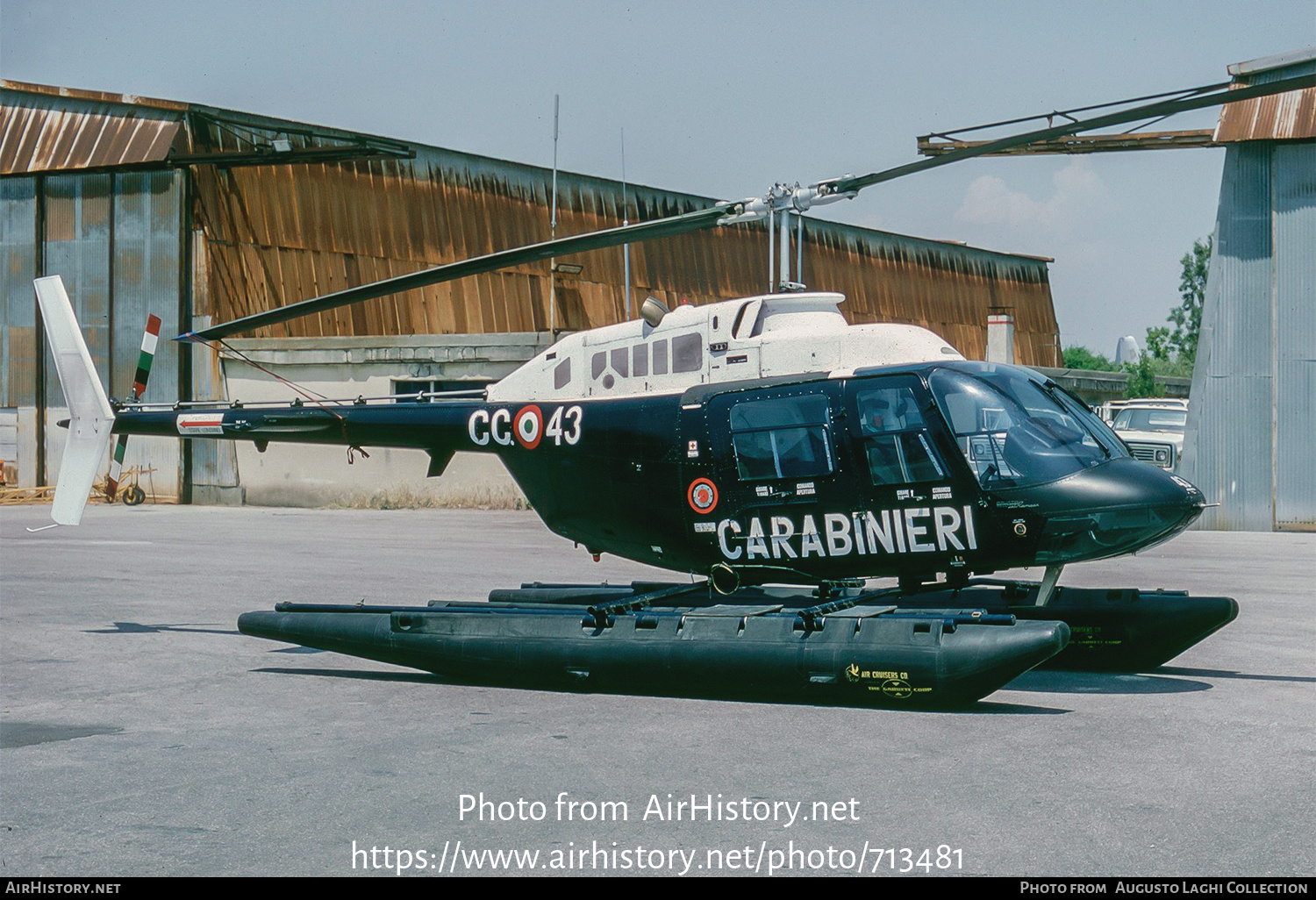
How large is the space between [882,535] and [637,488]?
2311mm

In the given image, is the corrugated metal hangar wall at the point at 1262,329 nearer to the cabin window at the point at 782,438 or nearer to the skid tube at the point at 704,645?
the skid tube at the point at 704,645

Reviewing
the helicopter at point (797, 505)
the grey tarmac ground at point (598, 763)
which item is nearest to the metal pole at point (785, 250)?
the helicopter at point (797, 505)

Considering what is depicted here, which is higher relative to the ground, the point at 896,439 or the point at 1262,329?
the point at 1262,329

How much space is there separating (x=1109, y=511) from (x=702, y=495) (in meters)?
3.24

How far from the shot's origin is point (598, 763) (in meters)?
7.17

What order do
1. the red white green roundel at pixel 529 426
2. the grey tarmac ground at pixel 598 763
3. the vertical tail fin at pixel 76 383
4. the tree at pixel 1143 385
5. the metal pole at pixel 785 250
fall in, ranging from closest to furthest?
1. the grey tarmac ground at pixel 598 763
2. the metal pole at pixel 785 250
3. the red white green roundel at pixel 529 426
4. the vertical tail fin at pixel 76 383
5. the tree at pixel 1143 385

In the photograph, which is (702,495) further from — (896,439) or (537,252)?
(537,252)

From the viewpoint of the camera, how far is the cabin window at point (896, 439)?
959cm

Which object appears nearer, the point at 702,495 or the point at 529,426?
the point at 702,495

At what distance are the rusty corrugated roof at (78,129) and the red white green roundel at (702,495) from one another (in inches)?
1199

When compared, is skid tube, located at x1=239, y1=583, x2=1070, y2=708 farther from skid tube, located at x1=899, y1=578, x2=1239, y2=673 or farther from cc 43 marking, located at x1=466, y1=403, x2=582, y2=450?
cc 43 marking, located at x1=466, y1=403, x2=582, y2=450

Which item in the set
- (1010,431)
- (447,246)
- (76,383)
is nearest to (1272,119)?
(1010,431)

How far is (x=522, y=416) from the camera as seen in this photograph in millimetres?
11883

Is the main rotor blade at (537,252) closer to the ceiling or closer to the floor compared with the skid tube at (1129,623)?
closer to the ceiling
